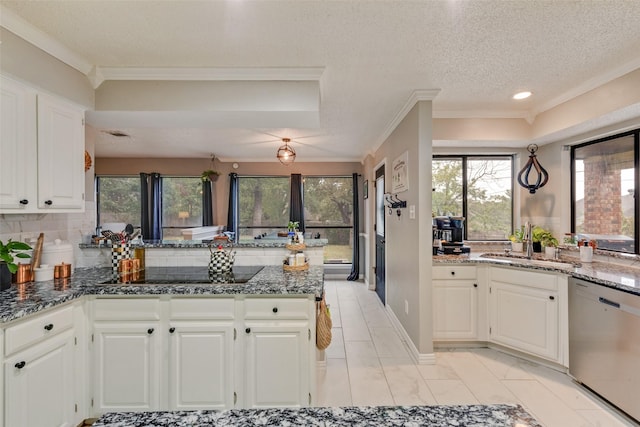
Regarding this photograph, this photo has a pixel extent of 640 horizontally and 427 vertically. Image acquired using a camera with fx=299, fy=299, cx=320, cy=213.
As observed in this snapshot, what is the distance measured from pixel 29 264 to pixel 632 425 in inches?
165

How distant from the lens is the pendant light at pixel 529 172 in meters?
3.37

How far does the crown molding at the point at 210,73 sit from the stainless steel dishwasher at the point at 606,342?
264 centimetres

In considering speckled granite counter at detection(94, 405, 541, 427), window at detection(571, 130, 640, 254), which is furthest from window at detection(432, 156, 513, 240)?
speckled granite counter at detection(94, 405, 541, 427)

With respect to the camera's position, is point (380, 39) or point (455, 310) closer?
point (380, 39)

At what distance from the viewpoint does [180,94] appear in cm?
235

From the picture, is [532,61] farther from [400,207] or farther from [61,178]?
[61,178]

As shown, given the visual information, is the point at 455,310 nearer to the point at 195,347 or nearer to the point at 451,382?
the point at 451,382

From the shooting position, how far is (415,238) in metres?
2.89

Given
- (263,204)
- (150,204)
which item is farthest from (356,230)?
(150,204)

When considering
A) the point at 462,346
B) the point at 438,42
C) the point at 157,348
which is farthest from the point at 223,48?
the point at 462,346

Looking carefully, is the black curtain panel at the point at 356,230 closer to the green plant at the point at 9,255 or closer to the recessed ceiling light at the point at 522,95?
the recessed ceiling light at the point at 522,95

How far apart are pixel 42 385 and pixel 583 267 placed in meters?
3.94

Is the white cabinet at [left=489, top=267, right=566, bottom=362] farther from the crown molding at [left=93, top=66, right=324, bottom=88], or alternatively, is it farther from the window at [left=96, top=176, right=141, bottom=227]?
the window at [left=96, top=176, right=141, bottom=227]

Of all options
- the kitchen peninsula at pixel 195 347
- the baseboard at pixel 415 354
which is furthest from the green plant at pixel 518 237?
the kitchen peninsula at pixel 195 347
